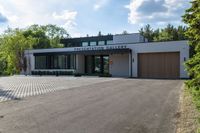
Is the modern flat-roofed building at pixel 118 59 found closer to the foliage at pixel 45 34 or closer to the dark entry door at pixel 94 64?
the dark entry door at pixel 94 64

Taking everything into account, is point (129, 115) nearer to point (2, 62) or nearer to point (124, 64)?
point (124, 64)

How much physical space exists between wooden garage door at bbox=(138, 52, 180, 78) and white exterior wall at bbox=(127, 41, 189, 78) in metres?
0.41

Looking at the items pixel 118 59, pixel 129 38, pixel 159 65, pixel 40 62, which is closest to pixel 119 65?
pixel 118 59

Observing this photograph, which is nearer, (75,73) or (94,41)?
(75,73)

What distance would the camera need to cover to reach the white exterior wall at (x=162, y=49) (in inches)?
993

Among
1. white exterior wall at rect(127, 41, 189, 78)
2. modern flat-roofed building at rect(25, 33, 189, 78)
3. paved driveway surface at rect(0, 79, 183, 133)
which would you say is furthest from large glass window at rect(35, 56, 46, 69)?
paved driveway surface at rect(0, 79, 183, 133)

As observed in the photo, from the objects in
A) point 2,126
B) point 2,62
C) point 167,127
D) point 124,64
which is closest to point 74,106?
point 2,126

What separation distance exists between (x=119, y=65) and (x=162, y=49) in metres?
6.56

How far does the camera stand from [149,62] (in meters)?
27.5

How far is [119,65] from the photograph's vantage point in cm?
3152

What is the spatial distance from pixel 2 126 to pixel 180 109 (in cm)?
553


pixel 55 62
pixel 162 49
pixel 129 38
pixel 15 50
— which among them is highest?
pixel 129 38

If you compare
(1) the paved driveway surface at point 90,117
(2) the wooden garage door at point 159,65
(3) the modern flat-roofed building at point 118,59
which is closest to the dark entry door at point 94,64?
(3) the modern flat-roofed building at point 118,59

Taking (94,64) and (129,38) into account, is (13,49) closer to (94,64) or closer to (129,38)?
(94,64)
